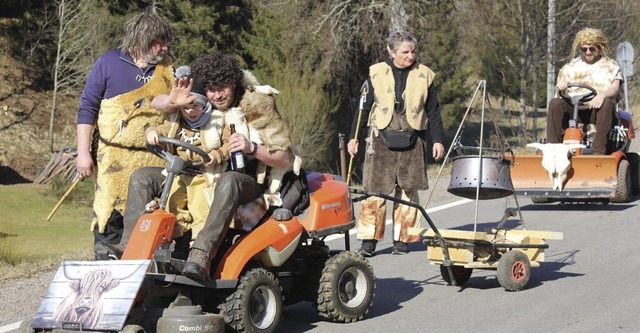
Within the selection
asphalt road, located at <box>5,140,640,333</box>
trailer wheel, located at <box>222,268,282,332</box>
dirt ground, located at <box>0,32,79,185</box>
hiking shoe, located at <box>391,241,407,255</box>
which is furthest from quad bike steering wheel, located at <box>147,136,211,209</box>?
dirt ground, located at <box>0,32,79,185</box>

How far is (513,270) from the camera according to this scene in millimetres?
8281

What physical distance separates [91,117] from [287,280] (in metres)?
1.81

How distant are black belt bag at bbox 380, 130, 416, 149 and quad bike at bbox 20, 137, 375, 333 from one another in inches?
105

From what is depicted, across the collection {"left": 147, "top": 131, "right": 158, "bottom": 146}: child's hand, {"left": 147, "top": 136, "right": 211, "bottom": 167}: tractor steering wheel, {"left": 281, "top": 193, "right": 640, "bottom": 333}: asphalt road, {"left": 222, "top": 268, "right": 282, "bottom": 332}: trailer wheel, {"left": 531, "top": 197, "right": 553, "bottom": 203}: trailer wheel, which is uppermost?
{"left": 147, "top": 131, "right": 158, "bottom": 146}: child's hand

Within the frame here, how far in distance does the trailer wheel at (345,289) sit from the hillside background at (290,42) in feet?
67.2

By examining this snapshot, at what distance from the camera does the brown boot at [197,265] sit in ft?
20.6

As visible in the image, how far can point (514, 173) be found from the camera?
43.3 ft

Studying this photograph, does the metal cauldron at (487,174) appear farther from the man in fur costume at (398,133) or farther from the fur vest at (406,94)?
the fur vest at (406,94)

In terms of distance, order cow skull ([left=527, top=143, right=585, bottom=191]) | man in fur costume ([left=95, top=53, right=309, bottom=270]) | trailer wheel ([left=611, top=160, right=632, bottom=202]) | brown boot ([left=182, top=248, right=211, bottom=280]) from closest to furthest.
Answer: brown boot ([left=182, top=248, right=211, bottom=280]) → man in fur costume ([left=95, top=53, right=309, bottom=270]) → cow skull ([left=527, top=143, right=585, bottom=191]) → trailer wheel ([left=611, top=160, right=632, bottom=202])

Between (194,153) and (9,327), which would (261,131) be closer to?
(194,153)

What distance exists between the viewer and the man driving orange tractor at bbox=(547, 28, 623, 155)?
42.9ft

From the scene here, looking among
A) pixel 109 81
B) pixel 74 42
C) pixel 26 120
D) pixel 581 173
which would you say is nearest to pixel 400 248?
pixel 581 173

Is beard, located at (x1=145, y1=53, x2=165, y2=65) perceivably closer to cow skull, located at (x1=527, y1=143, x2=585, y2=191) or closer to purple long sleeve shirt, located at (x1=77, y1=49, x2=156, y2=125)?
purple long sleeve shirt, located at (x1=77, y1=49, x2=156, y2=125)

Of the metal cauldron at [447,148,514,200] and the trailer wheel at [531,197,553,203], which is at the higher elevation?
the metal cauldron at [447,148,514,200]
